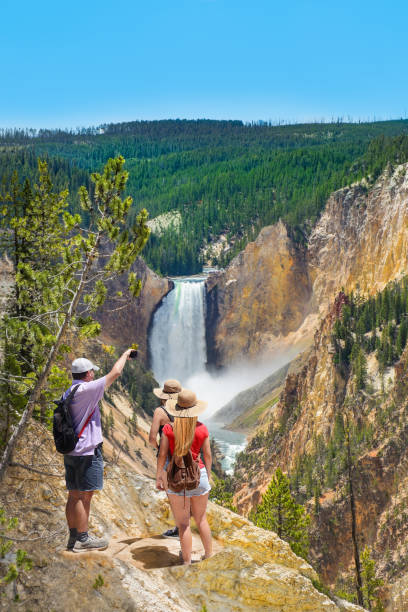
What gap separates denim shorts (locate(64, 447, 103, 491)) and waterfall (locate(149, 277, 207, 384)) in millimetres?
87602

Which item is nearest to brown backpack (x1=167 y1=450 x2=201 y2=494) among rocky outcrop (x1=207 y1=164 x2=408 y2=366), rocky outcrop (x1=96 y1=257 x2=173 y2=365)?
rocky outcrop (x1=207 y1=164 x2=408 y2=366)

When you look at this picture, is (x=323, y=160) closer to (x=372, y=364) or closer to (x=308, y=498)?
(x=372, y=364)

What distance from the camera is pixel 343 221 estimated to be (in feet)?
301

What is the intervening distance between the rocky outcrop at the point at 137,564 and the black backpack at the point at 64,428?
51.4 inches

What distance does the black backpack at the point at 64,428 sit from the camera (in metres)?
8.20

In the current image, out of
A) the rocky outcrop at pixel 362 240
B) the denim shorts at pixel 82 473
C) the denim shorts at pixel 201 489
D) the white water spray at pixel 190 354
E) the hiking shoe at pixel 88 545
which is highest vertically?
the denim shorts at pixel 82 473

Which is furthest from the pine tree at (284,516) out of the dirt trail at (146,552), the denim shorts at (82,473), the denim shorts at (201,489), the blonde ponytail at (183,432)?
the blonde ponytail at (183,432)

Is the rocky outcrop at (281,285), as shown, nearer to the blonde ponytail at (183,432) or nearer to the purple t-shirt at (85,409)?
the blonde ponytail at (183,432)

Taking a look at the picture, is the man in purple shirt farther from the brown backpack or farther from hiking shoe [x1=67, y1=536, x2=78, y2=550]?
the brown backpack

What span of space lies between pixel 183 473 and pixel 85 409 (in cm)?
145

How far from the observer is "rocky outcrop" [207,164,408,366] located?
89.2 m

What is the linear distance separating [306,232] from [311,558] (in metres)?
70.7

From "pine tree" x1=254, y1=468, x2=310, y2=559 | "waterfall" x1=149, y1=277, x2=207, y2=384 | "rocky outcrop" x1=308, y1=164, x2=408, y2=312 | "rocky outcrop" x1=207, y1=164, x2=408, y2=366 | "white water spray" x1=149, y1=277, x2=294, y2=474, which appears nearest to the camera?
"pine tree" x1=254, y1=468, x2=310, y2=559

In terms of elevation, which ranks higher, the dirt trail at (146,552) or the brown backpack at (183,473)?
the brown backpack at (183,473)
